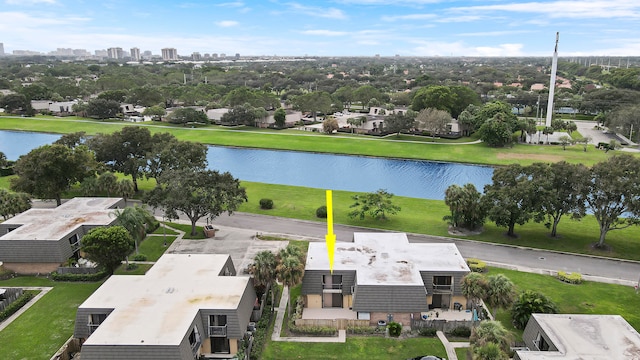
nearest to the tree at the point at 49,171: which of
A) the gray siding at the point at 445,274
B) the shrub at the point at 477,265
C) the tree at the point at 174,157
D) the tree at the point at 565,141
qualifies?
the tree at the point at 174,157

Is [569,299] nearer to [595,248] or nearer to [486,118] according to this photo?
[595,248]

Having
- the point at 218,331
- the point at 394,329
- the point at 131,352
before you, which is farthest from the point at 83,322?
the point at 394,329

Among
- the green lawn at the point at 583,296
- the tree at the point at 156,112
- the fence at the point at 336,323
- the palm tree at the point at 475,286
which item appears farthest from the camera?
the tree at the point at 156,112

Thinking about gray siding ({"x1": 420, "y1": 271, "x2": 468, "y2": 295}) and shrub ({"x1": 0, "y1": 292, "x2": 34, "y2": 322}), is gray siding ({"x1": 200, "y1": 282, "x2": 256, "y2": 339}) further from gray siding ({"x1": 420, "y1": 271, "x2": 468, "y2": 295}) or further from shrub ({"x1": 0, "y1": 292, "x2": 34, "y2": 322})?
shrub ({"x1": 0, "y1": 292, "x2": 34, "y2": 322})

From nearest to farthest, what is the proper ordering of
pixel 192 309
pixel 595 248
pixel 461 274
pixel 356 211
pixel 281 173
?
pixel 192 309, pixel 461 274, pixel 595 248, pixel 356 211, pixel 281 173

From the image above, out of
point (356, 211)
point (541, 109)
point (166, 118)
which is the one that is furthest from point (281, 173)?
point (541, 109)

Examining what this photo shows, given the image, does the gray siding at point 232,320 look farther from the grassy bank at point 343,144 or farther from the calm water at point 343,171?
the grassy bank at point 343,144

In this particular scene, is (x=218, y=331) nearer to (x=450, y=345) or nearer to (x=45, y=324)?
(x=45, y=324)
